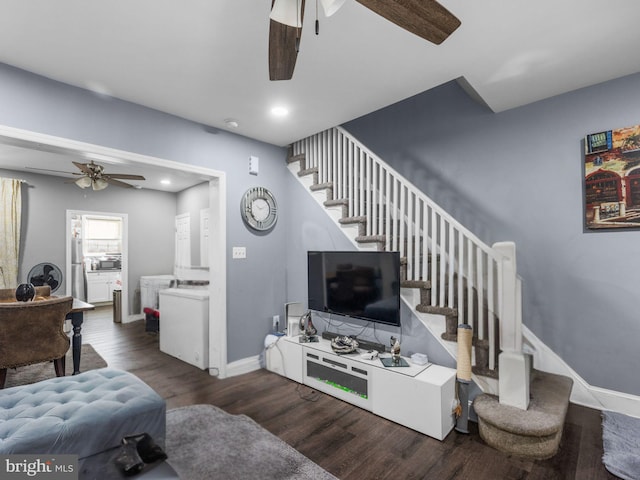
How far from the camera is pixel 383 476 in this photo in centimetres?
183

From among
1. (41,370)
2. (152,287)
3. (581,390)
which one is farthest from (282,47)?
(152,287)

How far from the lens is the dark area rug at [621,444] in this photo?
5.82 ft

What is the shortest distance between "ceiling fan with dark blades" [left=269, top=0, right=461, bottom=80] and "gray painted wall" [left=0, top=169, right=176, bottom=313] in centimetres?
582

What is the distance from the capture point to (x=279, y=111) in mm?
2977

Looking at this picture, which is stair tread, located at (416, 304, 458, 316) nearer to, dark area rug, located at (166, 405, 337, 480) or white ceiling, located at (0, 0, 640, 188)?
dark area rug, located at (166, 405, 337, 480)

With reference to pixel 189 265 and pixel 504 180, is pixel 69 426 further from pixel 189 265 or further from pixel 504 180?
pixel 189 265

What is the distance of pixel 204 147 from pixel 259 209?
875 mm

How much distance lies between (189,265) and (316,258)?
3.70m

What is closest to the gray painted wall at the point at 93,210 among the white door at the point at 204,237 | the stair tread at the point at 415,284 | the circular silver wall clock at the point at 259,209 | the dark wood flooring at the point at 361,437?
the white door at the point at 204,237

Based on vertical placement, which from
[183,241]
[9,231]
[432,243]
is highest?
[9,231]

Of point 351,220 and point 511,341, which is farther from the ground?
point 351,220

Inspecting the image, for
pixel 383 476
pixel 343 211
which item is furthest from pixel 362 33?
pixel 383 476

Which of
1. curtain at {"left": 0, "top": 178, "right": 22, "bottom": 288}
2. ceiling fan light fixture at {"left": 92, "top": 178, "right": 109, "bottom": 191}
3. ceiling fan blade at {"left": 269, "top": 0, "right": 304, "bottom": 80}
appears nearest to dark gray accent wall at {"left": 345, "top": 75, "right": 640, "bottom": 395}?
ceiling fan blade at {"left": 269, "top": 0, "right": 304, "bottom": 80}

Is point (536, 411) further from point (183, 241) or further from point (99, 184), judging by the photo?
point (183, 241)
